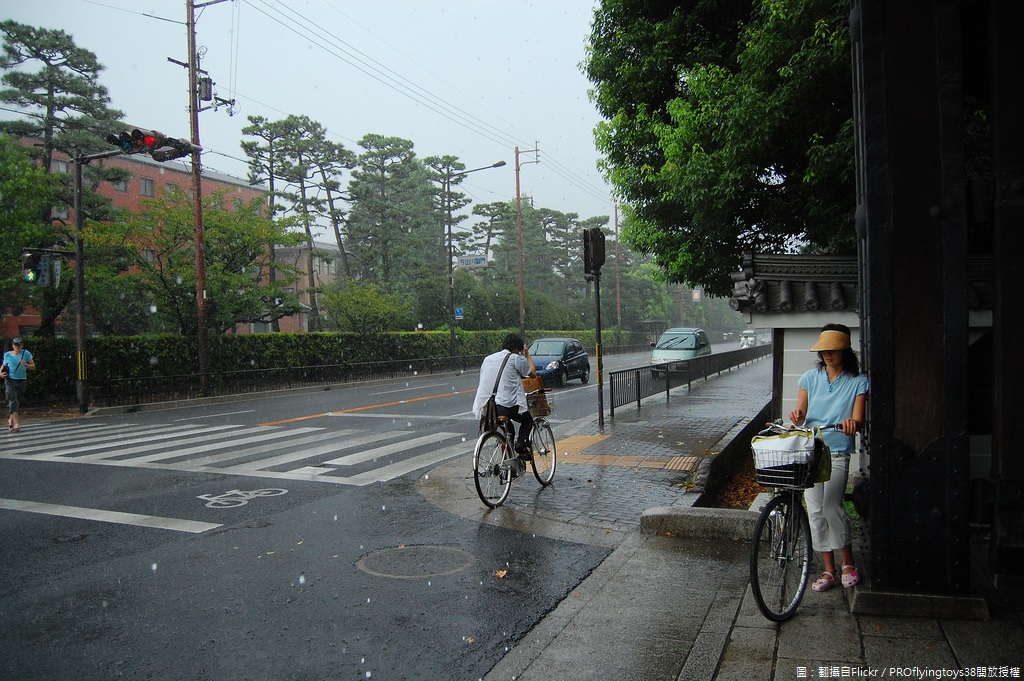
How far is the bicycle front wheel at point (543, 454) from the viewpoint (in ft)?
26.0

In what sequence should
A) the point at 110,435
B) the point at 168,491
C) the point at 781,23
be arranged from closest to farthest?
the point at 168,491 → the point at 781,23 → the point at 110,435

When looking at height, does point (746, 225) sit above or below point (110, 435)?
above

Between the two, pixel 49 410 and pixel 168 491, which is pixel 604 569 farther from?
pixel 49 410

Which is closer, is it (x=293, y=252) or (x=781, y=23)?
(x=781, y=23)

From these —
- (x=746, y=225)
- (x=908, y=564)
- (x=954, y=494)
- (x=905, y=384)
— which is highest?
(x=746, y=225)

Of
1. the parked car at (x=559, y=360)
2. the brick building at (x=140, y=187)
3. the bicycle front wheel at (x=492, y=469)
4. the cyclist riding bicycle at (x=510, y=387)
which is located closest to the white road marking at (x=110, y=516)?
the bicycle front wheel at (x=492, y=469)

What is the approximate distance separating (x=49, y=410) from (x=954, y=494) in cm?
2095

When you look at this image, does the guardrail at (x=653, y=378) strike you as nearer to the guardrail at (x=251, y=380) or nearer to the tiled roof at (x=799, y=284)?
the tiled roof at (x=799, y=284)

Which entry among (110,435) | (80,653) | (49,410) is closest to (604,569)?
(80,653)

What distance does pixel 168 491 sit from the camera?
25.5 ft

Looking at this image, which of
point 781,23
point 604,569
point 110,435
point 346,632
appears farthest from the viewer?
point 110,435

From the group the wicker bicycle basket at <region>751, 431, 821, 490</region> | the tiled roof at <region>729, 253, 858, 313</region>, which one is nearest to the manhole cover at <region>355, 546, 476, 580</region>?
the wicker bicycle basket at <region>751, 431, 821, 490</region>

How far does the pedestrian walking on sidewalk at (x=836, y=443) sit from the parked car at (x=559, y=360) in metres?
18.3

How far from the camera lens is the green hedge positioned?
19328 mm
